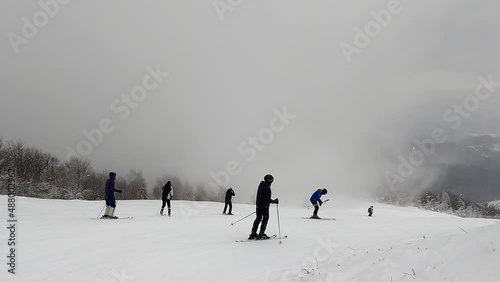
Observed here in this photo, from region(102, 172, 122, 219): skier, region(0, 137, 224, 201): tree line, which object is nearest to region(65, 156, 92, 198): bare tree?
region(0, 137, 224, 201): tree line

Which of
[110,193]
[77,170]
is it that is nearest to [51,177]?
[77,170]

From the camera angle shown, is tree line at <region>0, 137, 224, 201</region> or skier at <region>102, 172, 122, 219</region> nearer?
skier at <region>102, 172, 122, 219</region>

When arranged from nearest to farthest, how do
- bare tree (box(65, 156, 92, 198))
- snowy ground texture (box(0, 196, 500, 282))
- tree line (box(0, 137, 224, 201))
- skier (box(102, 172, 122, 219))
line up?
snowy ground texture (box(0, 196, 500, 282)) < skier (box(102, 172, 122, 219)) < tree line (box(0, 137, 224, 201)) < bare tree (box(65, 156, 92, 198))

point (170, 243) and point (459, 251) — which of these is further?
point (170, 243)

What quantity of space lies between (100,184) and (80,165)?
1021cm

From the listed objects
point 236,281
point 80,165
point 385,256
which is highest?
point 80,165

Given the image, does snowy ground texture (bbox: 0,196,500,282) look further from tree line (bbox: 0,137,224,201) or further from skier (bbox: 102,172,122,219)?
tree line (bbox: 0,137,224,201)

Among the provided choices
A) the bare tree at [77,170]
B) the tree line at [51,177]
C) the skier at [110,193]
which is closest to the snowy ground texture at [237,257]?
the skier at [110,193]

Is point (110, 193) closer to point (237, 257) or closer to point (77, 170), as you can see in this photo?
point (237, 257)

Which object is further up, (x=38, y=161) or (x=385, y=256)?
(x=38, y=161)

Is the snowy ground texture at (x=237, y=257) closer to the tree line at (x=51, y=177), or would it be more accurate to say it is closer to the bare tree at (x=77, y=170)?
the tree line at (x=51, y=177)

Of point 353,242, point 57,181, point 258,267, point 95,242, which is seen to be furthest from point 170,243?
point 57,181

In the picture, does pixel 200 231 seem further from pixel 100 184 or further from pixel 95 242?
pixel 100 184

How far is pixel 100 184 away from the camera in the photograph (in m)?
102
